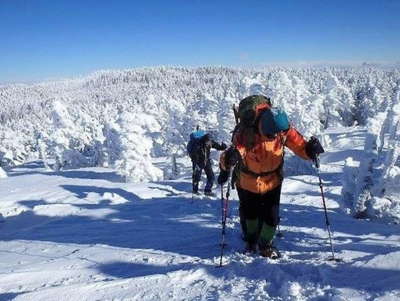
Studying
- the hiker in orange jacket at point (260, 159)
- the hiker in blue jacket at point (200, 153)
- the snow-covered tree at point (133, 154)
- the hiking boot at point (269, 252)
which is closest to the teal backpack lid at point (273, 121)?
the hiker in orange jacket at point (260, 159)

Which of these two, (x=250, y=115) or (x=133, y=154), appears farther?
(x=133, y=154)

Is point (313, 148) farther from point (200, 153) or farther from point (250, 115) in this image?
point (200, 153)

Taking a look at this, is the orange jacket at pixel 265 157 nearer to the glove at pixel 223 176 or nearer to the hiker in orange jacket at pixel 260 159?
the hiker in orange jacket at pixel 260 159

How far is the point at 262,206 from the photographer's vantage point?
19.0 feet

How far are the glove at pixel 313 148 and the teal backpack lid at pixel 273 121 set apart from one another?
0.52 metres

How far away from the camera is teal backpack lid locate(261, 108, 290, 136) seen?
5125 mm

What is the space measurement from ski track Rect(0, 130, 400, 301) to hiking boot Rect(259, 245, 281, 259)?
15 centimetres

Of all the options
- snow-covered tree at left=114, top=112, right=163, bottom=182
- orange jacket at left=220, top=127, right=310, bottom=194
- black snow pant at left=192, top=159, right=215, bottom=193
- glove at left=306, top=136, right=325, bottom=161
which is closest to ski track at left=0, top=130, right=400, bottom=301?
orange jacket at left=220, top=127, right=310, bottom=194

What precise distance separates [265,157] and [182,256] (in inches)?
73.3

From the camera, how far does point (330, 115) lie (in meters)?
66.3

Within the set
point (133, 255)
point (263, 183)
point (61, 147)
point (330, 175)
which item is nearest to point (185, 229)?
point (133, 255)

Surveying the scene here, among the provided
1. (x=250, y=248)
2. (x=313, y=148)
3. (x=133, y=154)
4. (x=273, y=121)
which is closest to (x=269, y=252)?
(x=250, y=248)

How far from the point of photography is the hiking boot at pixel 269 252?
5.56 metres

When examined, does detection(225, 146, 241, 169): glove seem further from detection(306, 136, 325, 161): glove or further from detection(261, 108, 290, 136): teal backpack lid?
detection(306, 136, 325, 161): glove
